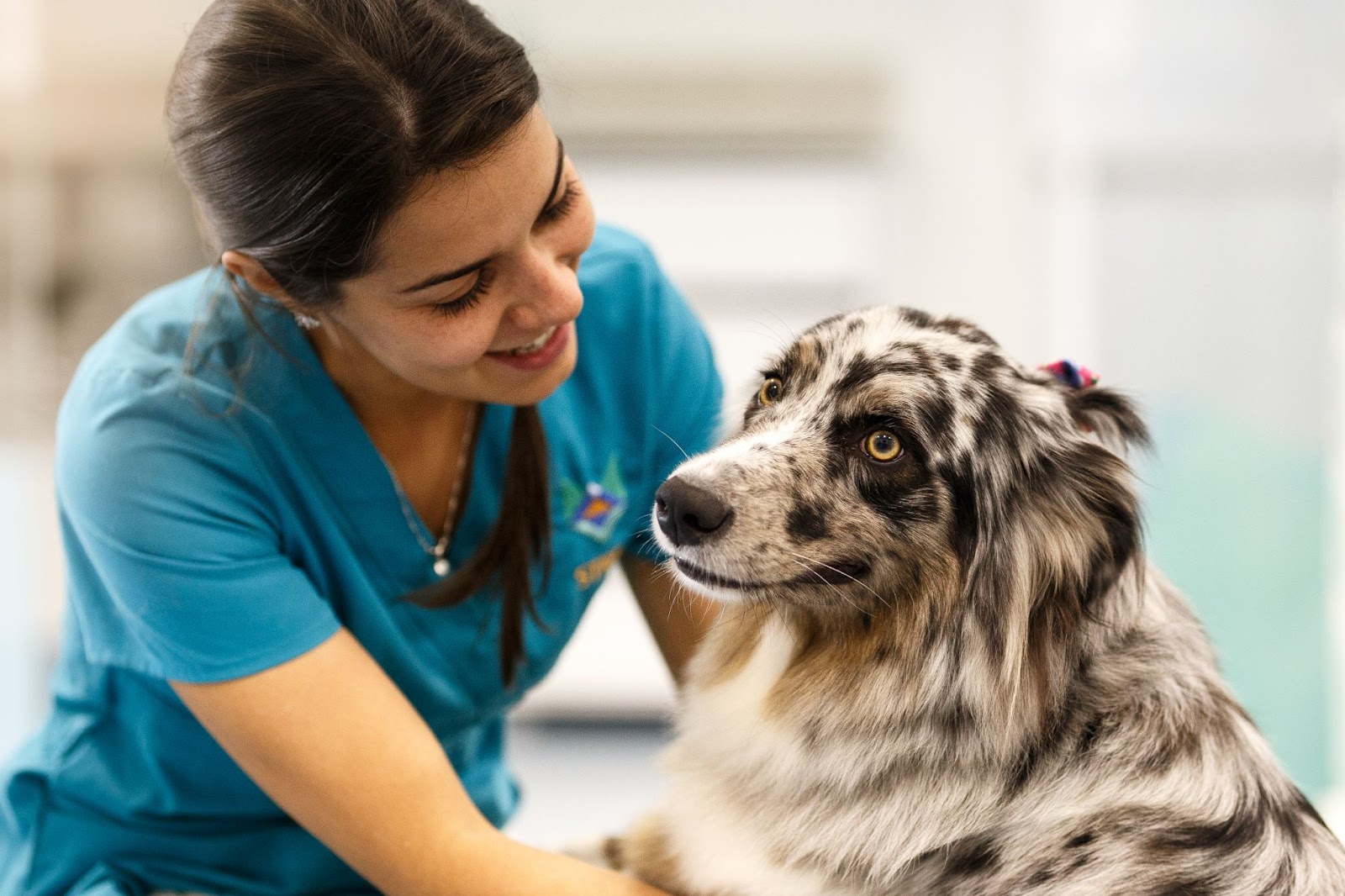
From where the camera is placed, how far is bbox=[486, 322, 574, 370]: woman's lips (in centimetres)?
142

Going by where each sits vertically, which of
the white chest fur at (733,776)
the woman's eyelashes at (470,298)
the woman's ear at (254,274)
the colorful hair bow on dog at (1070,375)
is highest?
the woman's ear at (254,274)

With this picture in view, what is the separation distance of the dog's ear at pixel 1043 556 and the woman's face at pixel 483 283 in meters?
0.53

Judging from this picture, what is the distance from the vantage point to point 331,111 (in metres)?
1.20

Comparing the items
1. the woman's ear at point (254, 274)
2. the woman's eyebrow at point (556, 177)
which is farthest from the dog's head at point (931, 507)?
the woman's ear at point (254, 274)

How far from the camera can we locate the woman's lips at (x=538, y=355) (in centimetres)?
142

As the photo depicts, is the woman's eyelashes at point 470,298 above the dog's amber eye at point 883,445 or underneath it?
above

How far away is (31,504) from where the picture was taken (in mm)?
4289

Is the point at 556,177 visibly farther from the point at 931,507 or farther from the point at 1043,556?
the point at 1043,556

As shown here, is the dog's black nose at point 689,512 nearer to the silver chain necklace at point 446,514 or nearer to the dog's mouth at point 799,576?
the dog's mouth at point 799,576

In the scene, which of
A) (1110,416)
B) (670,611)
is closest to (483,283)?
(670,611)

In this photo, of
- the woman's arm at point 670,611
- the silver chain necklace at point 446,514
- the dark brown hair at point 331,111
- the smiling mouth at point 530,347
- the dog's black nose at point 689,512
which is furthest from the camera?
the woman's arm at point 670,611

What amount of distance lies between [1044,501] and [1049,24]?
3321 millimetres

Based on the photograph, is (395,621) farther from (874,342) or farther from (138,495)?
(874,342)

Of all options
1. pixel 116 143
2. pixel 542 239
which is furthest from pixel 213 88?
pixel 116 143
